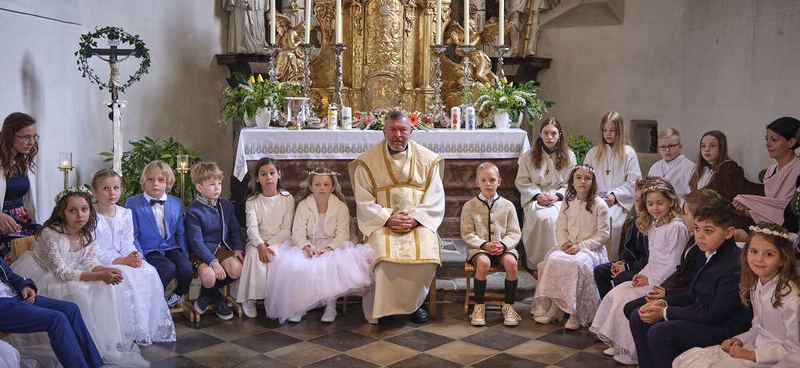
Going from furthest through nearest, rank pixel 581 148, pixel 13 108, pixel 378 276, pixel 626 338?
pixel 581 148, pixel 13 108, pixel 378 276, pixel 626 338

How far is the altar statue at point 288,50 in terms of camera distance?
27.2ft

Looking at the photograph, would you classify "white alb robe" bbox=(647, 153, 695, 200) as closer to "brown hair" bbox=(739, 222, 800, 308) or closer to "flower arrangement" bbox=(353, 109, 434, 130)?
"flower arrangement" bbox=(353, 109, 434, 130)

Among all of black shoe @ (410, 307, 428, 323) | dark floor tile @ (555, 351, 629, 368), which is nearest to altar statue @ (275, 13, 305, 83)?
black shoe @ (410, 307, 428, 323)

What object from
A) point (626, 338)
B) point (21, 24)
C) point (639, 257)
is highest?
point (21, 24)

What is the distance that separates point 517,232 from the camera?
6.00 meters

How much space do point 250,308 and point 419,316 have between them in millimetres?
1342

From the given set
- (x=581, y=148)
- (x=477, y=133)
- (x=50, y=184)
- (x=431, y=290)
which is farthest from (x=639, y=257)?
(x=50, y=184)

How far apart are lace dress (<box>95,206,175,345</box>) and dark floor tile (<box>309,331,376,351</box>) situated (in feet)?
3.52

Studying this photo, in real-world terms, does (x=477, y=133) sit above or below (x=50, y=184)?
above

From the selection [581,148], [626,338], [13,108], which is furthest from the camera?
[581,148]

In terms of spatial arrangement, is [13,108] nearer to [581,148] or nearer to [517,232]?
[517,232]

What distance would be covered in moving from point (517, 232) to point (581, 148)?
262cm

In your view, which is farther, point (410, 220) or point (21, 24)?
point (21, 24)

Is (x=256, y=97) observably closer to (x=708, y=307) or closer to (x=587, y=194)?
(x=587, y=194)
